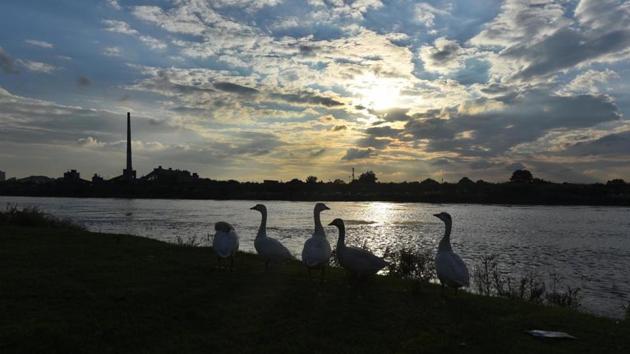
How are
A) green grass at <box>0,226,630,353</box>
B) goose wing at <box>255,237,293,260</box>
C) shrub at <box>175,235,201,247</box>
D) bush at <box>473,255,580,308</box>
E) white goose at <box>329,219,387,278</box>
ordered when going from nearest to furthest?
green grass at <box>0,226,630,353</box> → white goose at <box>329,219,387,278</box> → goose wing at <box>255,237,293,260</box> → bush at <box>473,255,580,308</box> → shrub at <box>175,235,201,247</box>

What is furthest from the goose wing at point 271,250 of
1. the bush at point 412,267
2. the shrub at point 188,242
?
the shrub at point 188,242

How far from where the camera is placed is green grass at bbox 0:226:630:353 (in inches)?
303

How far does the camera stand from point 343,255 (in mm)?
12789

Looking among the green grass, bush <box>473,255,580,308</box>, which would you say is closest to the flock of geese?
the green grass

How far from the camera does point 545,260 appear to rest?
27.3m

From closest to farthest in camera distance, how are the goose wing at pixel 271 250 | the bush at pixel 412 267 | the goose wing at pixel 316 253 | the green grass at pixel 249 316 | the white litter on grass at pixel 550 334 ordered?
the green grass at pixel 249 316 → the white litter on grass at pixel 550 334 → the goose wing at pixel 316 253 → the goose wing at pixel 271 250 → the bush at pixel 412 267

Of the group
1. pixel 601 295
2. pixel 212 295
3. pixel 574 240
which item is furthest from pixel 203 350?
pixel 574 240

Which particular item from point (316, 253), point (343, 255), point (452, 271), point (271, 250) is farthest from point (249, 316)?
point (452, 271)

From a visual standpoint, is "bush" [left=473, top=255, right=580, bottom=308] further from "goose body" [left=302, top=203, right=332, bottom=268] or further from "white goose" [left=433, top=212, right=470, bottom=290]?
"goose body" [left=302, top=203, right=332, bottom=268]

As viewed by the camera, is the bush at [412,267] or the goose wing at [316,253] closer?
the goose wing at [316,253]

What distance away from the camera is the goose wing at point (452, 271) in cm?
1129

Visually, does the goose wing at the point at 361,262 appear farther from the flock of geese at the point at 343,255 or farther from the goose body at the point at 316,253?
the goose body at the point at 316,253

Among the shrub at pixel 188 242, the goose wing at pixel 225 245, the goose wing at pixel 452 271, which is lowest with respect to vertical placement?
the shrub at pixel 188 242

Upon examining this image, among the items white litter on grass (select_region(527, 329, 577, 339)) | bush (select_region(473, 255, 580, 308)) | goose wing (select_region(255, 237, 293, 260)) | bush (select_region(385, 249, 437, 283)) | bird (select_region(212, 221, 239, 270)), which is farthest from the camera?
bush (select_region(385, 249, 437, 283))
